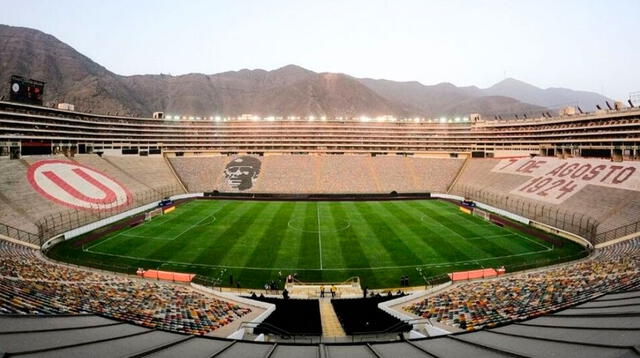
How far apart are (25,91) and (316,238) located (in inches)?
2176

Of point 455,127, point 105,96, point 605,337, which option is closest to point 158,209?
point 605,337

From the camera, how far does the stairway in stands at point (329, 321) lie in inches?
712

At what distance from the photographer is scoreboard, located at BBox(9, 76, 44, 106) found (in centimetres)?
5225

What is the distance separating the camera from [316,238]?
3734cm

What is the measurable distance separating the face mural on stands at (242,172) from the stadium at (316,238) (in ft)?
1.66

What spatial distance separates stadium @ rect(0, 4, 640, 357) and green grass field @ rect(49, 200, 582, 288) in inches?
11.2

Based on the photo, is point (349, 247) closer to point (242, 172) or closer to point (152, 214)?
point (152, 214)

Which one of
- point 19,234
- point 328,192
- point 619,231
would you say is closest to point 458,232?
point 619,231

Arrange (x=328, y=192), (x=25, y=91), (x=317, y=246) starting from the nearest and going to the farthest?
(x=317, y=246)
(x=25, y=91)
(x=328, y=192)

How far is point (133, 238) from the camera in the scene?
120 ft

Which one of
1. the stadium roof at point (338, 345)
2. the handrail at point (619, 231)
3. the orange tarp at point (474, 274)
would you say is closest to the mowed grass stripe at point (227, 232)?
the orange tarp at point (474, 274)

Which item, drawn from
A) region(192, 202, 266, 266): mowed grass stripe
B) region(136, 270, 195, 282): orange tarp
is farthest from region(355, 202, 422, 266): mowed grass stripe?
region(136, 270, 195, 282): orange tarp

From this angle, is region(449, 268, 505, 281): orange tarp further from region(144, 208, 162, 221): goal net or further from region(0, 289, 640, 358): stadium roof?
region(144, 208, 162, 221): goal net

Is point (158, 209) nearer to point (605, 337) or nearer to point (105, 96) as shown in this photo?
point (605, 337)
